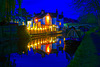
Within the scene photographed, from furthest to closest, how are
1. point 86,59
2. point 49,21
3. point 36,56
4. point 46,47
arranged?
point 49,21
point 46,47
point 36,56
point 86,59

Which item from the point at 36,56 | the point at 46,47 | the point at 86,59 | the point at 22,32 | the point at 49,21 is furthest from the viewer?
the point at 49,21

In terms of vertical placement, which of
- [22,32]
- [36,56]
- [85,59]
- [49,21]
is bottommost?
[36,56]

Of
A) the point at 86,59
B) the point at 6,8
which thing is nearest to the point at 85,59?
the point at 86,59

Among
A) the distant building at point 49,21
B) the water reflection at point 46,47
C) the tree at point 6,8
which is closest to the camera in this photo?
the water reflection at point 46,47

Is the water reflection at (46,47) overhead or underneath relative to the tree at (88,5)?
underneath

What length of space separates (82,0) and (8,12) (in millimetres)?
13318

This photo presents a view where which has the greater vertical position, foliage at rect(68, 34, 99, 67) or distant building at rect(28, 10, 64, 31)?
distant building at rect(28, 10, 64, 31)

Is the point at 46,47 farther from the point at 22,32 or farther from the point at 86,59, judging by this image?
the point at 22,32

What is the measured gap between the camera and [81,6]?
23172mm

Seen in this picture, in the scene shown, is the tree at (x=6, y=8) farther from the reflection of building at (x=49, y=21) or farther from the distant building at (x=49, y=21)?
the distant building at (x=49, y=21)

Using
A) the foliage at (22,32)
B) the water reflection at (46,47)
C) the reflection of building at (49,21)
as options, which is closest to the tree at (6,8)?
the foliage at (22,32)

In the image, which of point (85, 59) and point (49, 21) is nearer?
point (85, 59)

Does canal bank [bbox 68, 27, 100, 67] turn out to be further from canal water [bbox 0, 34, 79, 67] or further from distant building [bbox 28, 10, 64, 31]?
distant building [bbox 28, 10, 64, 31]

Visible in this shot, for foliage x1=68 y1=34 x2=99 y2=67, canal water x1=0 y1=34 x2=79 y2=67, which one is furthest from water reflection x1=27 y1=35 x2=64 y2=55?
foliage x1=68 y1=34 x2=99 y2=67
